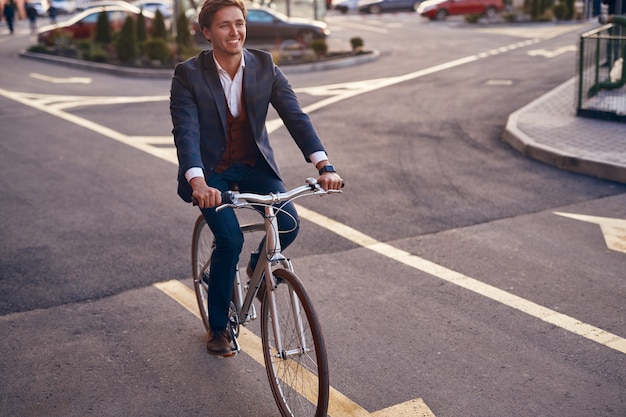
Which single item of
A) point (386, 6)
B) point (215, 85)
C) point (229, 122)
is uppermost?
point (215, 85)

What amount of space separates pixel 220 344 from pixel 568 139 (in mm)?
7558

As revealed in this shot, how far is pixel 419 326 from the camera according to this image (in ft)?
18.2

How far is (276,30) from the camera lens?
29.4 metres

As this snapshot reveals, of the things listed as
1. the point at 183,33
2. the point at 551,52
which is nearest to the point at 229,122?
the point at 551,52

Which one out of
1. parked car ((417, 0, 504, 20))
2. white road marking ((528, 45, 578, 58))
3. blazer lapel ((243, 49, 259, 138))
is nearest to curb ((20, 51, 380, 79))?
white road marking ((528, 45, 578, 58))

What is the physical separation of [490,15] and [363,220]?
113 feet

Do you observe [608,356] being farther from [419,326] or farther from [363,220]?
[363,220]

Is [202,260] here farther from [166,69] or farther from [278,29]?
[278,29]

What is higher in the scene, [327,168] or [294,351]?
[327,168]

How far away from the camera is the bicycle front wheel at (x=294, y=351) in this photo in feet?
12.9

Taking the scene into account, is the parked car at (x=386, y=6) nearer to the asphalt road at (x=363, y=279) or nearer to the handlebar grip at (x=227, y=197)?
the asphalt road at (x=363, y=279)

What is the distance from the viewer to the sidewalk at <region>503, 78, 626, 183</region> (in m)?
9.88

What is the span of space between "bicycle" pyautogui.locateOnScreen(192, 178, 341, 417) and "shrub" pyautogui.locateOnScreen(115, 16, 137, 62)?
22.2 m

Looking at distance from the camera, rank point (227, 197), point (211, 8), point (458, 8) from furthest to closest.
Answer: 1. point (458, 8)
2. point (211, 8)
3. point (227, 197)
